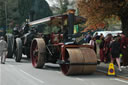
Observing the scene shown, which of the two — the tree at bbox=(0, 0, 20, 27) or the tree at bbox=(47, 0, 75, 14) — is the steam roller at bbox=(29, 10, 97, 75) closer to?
the tree at bbox=(47, 0, 75, 14)

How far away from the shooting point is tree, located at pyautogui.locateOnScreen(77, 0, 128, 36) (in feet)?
43.5

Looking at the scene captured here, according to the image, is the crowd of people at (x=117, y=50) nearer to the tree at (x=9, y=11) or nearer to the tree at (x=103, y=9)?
the tree at (x=103, y=9)

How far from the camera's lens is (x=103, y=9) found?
13945 mm

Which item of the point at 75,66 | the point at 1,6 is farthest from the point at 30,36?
the point at 1,6

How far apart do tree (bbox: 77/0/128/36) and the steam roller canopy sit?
4044 mm

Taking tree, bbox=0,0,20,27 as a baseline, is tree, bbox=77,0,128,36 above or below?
below

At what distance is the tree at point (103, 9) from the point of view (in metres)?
13.2

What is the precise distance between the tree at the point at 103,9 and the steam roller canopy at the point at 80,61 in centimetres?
404

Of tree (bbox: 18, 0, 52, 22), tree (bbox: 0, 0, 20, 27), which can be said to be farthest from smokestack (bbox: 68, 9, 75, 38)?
tree (bbox: 18, 0, 52, 22)

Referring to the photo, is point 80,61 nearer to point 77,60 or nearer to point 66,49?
point 77,60

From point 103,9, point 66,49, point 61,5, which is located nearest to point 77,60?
point 66,49

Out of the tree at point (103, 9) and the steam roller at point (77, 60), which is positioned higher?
the tree at point (103, 9)

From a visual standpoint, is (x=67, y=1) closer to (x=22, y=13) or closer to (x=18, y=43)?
(x=22, y=13)

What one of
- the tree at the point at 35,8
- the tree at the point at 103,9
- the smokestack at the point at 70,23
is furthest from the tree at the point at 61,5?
the smokestack at the point at 70,23
